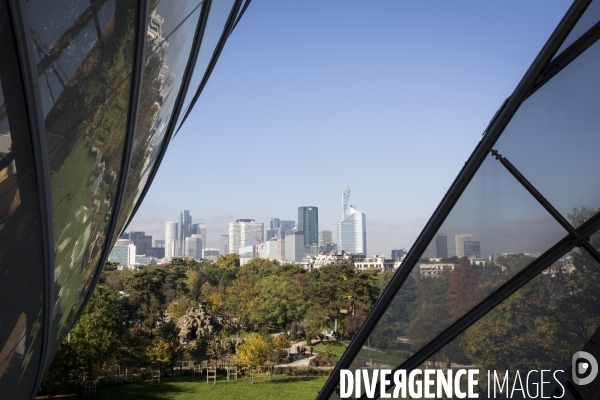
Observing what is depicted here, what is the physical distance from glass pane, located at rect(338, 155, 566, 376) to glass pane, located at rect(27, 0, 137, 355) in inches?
71.4

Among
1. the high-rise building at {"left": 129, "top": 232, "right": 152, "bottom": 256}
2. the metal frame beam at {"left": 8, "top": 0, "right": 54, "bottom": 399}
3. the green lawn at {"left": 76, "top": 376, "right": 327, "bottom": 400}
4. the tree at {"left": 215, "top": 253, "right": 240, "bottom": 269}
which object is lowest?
Result: the green lawn at {"left": 76, "top": 376, "right": 327, "bottom": 400}

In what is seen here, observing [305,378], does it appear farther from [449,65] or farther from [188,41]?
[449,65]

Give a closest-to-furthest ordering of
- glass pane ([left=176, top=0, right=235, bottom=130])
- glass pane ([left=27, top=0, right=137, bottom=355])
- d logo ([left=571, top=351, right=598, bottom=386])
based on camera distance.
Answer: glass pane ([left=27, top=0, right=137, bottom=355]), d logo ([left=571, top=351, right=598, bottom=386]), glass pane ([left=176, top=0, right=235, bottom=130])

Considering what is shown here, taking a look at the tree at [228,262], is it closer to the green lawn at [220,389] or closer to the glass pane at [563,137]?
the green lawn at [220,389]

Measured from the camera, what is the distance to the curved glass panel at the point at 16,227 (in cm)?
167

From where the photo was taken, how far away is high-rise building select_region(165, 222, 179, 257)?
11509 cm

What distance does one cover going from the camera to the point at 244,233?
331ft

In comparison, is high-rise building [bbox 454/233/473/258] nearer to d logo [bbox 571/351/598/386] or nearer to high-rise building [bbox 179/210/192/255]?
d logo [bbox 571/351/598/386]

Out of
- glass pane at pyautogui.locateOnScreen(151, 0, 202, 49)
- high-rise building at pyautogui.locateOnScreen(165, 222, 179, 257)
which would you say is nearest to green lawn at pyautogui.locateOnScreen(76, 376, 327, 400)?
glass pane at pyautogui.locateOnScreen(151, 0, 202, 49)

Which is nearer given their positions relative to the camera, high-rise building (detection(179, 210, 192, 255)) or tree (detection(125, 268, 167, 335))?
tree (detection(125, 268, 167, 335))

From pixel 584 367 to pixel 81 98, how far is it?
275 cm

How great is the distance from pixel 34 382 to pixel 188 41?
323 centimetres

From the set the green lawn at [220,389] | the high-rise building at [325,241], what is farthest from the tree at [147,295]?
the high-rise building at [325,241]

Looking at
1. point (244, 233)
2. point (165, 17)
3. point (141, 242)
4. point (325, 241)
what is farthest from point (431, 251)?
point (141, 242)
